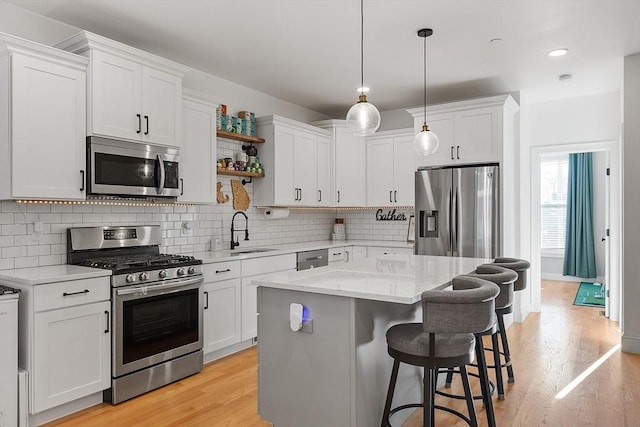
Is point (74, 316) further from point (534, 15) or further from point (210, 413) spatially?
point (534, 15)

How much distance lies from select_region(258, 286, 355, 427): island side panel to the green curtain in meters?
7.14

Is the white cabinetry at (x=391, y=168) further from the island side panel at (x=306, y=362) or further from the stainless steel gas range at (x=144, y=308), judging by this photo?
the island side panel at (x=306, y=362)

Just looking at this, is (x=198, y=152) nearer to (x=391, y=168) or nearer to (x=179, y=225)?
(x=179, y=225)

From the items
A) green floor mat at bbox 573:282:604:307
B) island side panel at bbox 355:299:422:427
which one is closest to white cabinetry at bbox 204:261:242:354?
island side panel at bbox 355:299:422:427

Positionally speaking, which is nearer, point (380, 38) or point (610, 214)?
point (380, 38)

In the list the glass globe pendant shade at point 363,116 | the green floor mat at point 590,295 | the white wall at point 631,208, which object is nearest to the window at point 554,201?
the green floor mat at point 590,295

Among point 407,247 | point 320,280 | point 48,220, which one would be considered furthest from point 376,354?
point 407,247

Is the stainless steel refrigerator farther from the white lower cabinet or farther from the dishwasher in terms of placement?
the white lower cabinet

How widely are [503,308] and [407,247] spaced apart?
2.56 meters

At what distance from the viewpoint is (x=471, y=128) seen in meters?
4.95

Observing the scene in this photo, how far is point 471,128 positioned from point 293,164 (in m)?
2.06

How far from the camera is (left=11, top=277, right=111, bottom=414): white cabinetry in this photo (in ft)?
8.72

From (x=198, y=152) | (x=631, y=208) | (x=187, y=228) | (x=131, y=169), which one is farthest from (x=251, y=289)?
(x=631, y=208)

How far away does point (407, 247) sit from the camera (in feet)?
18.0
